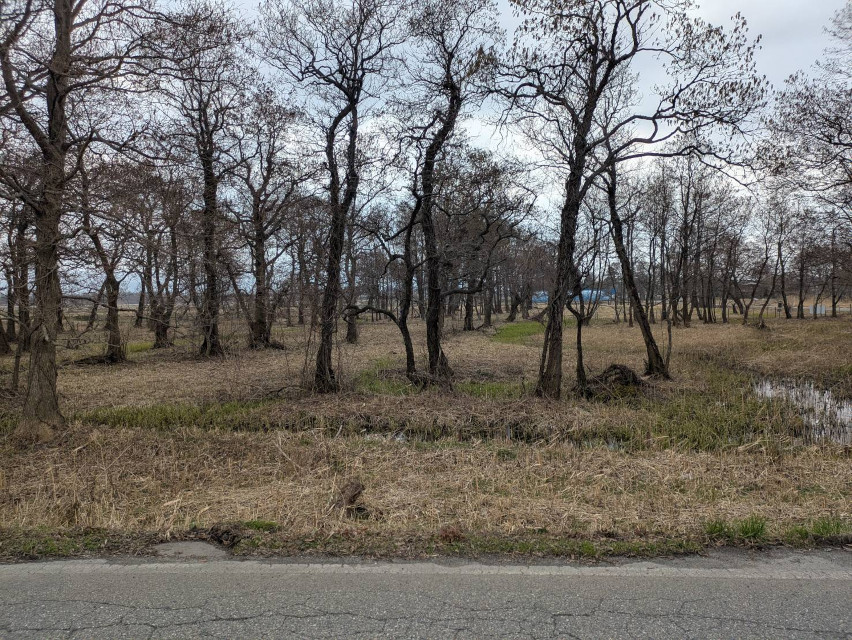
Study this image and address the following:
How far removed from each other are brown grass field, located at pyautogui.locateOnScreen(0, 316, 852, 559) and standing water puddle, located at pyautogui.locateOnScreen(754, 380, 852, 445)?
1.13 feet

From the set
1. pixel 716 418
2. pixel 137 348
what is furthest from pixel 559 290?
pixel 137 348

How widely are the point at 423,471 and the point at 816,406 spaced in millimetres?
9544

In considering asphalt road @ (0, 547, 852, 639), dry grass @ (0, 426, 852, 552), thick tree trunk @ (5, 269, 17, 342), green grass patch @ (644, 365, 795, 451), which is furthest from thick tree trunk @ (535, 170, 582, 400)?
thick tree trunk @ (5, 269, 17, 342)

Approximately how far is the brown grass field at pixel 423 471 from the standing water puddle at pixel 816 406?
343mm

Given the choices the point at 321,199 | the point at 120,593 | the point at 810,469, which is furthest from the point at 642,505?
the point at 321,199

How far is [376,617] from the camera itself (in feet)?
10.4

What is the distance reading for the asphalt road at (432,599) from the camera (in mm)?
3064

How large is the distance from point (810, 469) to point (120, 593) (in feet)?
23.6

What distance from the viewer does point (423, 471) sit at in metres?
6.86

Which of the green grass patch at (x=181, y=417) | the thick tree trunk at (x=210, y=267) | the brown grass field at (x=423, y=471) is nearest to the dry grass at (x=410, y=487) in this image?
the brown grass field at (x=423, y=471)

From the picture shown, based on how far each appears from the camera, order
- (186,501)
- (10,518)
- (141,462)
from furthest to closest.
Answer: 1. (141,462)
2. (186,501)
3. (10,518)

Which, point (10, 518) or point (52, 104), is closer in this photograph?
point (10, 518)

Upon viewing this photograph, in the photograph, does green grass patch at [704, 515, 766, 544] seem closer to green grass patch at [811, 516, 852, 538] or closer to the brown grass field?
the brown grass field

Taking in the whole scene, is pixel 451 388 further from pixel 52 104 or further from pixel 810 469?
pixel 52 104
